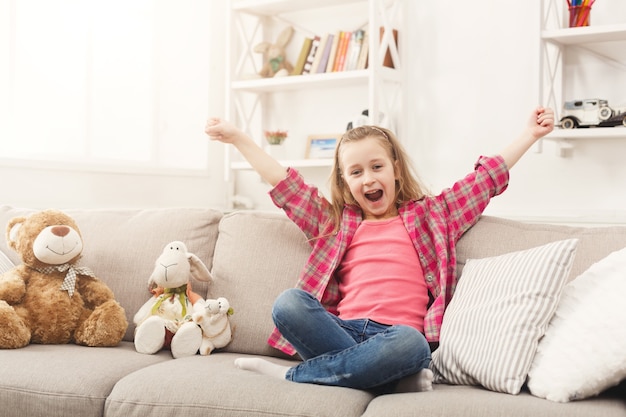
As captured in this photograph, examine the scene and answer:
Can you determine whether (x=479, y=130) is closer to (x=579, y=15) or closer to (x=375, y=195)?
(x=579, y=15)

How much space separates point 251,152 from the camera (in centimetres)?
217

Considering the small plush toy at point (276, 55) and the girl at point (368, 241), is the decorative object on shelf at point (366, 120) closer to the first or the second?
the small plush toy at point (276, 55)

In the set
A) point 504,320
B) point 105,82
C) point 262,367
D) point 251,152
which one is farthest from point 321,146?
point 504,320

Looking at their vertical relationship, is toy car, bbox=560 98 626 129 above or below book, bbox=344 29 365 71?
below

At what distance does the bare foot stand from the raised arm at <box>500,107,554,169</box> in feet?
2.78

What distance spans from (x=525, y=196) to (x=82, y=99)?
2092 millimetres

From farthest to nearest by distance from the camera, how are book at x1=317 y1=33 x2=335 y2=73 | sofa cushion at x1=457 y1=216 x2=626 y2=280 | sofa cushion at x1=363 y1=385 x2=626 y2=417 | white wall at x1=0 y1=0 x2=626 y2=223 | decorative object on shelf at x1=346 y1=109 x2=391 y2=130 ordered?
book at x1=317 y1=33 x2=335 y2=73
decorative object on shelf at x1=346 y1=109 x2=391 y2=130
white wall at x1=0 y1=0 x2=626 y2=223
sofa cushion at x1=457 y1=216 x2=626 y2=280
sofa cushion at x1=363 y1=385 x2=626 y2=417

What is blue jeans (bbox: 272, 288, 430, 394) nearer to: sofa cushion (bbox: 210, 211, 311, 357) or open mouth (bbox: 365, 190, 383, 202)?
sofa cushion (bbox: 210, 211, 311, 357)

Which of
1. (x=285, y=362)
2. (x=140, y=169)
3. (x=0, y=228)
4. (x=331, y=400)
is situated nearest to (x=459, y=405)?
(x=331, y=400)

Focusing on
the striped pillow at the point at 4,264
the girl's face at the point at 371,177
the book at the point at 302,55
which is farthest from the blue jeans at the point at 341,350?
the book at the point at 302,55

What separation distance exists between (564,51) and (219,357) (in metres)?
2.12

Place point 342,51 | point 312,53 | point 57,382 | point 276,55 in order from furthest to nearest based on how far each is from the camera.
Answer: point 276,55 < point 312,53 < point 342,51 < point 57,382

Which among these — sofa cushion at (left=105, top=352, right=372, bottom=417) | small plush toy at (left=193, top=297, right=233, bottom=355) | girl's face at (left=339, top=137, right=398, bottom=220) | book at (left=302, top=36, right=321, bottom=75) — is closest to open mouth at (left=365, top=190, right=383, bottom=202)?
girl's face at (left=339, top=137, right=398, bottom=220)

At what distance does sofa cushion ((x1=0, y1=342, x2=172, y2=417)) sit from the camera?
164cm
